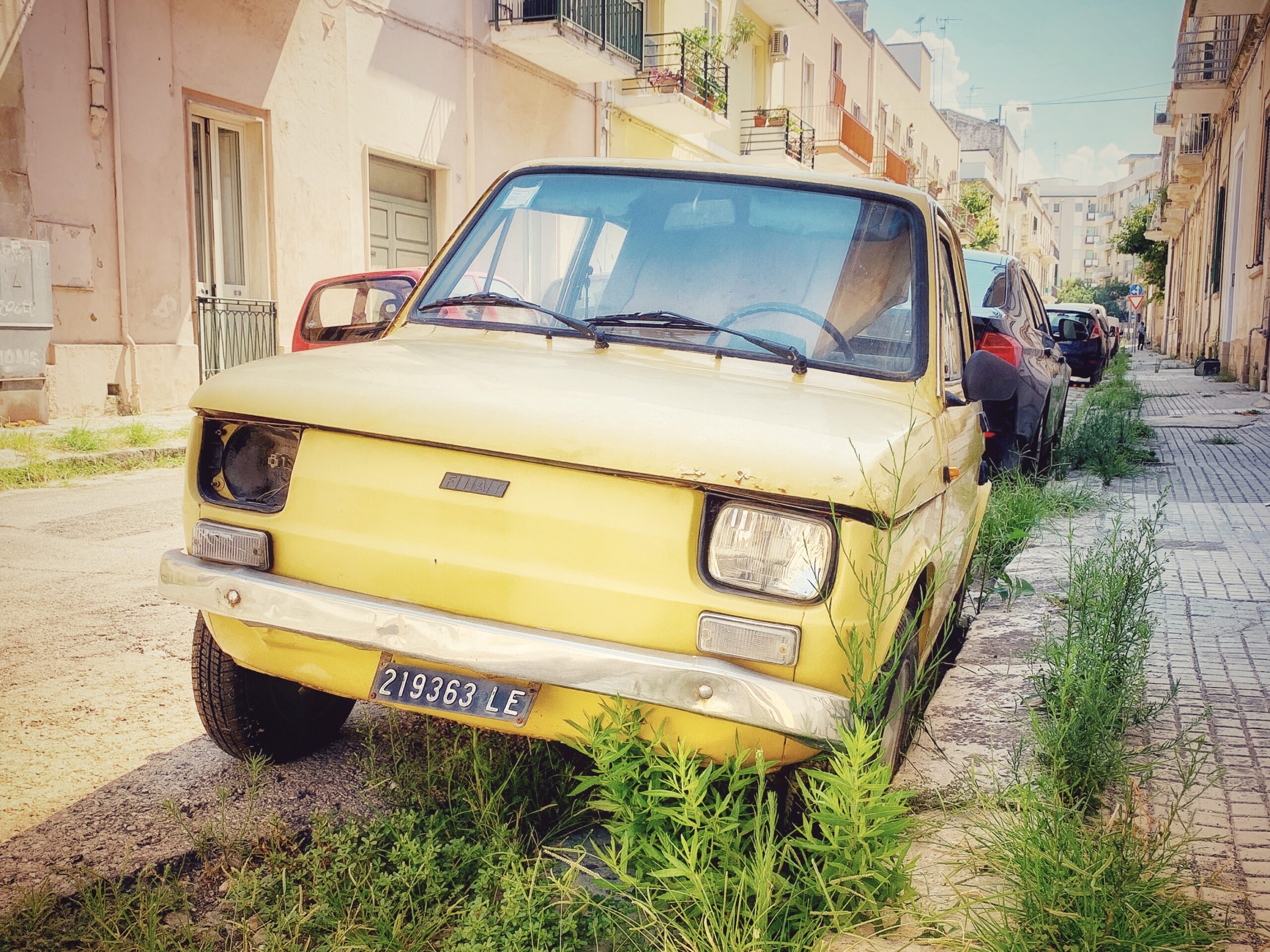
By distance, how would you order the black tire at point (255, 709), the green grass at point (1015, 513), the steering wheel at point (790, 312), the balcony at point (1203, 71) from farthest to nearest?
the balcony at point (1203, 71)
the green grass at point (1015, 513)
the steering wheel at point (790, 312)
the black tire at point (255, 709)

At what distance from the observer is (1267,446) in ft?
37.1

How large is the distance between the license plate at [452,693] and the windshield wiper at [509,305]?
106 centimetres

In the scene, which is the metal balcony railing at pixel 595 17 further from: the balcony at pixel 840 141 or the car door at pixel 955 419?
the car door at pixel 955 419

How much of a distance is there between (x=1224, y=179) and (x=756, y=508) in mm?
29755

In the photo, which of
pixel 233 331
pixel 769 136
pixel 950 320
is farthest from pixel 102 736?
pixel 769 136

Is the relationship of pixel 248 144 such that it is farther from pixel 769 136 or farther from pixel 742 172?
pixel 769 136

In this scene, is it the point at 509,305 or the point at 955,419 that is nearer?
the point at 509,305

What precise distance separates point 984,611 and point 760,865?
9.91ft

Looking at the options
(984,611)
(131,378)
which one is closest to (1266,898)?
(984,611)

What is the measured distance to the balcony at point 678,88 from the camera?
21422 millimetres

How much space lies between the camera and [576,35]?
58.5 feet

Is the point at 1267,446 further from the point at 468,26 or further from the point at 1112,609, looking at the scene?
the point at 468,26

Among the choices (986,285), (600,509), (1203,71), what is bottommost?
(600,509)

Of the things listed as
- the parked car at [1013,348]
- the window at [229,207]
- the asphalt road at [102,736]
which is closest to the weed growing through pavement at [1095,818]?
the asphalt road at [102,736]
